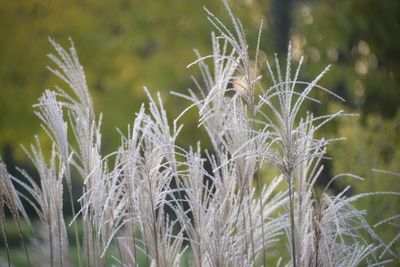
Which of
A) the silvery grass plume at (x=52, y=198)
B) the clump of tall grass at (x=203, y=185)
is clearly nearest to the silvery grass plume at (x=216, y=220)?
the clump of tall grass at (x=203, y=185)

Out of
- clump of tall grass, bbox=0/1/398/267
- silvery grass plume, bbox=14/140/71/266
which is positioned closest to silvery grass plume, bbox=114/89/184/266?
clump of tall grass, bbox=0/1/398/267

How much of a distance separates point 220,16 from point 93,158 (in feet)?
13.7

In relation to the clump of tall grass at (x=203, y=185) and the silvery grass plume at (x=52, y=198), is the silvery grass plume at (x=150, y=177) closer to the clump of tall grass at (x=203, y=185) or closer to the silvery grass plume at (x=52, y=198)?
the clump of tall grass at (x=203, y=185)

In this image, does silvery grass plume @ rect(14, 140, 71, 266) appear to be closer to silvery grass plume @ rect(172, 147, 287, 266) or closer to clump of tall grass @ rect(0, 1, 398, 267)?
clump of tall grass @ rect(0, 1, 398, 267)

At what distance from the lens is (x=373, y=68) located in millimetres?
7004

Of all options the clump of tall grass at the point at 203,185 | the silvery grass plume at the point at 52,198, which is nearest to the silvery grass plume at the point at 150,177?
the clump of tall grass at the point at 203,185

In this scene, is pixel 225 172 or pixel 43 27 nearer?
pixel 225 172

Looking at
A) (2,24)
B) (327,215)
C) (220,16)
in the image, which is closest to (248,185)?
(327,215)

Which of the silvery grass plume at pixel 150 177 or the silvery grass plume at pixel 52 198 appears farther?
the silvery grass plume at pixel 52 198

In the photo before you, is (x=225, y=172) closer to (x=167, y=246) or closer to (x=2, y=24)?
(x=167, y=246)

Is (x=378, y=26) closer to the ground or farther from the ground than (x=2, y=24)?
closer to the ground

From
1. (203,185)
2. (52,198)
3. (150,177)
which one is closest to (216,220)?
(203,185)

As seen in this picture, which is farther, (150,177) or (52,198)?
(52,198)

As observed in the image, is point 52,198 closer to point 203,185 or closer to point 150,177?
point 150,177
